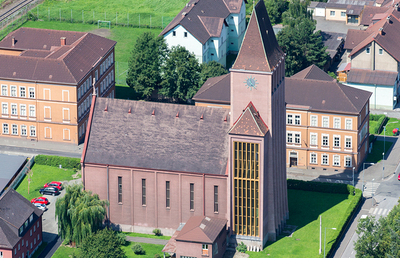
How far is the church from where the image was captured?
142m

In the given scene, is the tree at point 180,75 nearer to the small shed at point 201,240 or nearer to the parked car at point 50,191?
the parked car at point 50,191

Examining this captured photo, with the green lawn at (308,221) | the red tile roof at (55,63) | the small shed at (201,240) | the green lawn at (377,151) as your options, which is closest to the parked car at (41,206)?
the small shed at (201,240)

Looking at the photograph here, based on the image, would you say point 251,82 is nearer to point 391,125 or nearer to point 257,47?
point 257,47

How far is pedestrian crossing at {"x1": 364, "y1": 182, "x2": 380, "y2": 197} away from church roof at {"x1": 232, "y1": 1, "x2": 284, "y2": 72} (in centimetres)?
3783

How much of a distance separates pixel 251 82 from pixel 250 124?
634 centimetres

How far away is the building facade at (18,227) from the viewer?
458 ft

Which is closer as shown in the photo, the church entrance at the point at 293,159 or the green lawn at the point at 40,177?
the green lawn at the point at 40,177

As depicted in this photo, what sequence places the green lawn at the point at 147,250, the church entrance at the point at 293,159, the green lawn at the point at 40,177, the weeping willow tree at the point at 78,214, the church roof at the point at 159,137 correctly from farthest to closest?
1. the church entrance at the point at 293,159
2. the green lawn at the point at 40,177
3. the church roof at the point at 159,137
4. the weeping willow tree at the point at 78,214
5. the green lawn at the point at 147,250

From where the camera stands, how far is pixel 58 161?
575 ft

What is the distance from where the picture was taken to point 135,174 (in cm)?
14975

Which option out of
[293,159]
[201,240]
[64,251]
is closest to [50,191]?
[64,251]

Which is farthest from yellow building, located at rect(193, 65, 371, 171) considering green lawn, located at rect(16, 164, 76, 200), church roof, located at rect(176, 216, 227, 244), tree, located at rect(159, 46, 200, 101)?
church roof, located at rect(176, 216, 227, 244)

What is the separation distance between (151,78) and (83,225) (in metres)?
57.3

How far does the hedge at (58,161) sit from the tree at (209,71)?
3410cm
